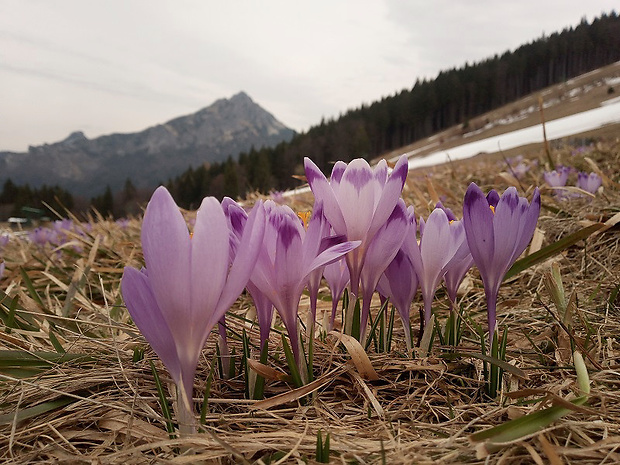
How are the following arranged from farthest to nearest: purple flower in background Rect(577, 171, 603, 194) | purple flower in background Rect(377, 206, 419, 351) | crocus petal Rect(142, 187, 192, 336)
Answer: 1. purple flower in background Rect(577, 171, 603, 194)
2. purple flower in background Rect(377, 206, 419, 351)
3. crocus petal Rect(142, 187, 192, 336)

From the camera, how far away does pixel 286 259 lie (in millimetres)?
743

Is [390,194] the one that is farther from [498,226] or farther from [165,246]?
[165,246]

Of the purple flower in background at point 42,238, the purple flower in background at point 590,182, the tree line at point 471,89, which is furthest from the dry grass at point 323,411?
the tree line at point 471,89

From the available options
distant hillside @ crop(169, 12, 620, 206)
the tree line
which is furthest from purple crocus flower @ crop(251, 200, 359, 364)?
distant hillside @ crop(169, 12, 620, 206)

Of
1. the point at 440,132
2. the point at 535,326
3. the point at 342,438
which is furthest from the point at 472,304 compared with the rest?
the point at 440,132

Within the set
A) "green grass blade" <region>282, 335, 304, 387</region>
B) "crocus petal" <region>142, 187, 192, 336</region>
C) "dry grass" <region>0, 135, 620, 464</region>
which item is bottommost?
"dry grass" <region>0, 135, 620, 464</region>

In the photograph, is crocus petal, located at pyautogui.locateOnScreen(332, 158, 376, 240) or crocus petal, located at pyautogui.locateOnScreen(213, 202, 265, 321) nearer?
crocus petal, located at pyautogui.locateOnScreen(213, 202, 265, 321)

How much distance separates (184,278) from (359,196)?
354mm

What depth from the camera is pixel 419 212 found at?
9.45ft

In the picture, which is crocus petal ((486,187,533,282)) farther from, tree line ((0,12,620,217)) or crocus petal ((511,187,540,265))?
tree line ((0,12,620,217))

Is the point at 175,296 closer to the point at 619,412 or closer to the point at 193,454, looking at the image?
the point at 193,454

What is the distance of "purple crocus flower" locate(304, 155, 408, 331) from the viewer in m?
0.82

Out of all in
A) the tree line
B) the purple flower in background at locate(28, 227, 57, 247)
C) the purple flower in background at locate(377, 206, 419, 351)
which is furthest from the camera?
the tree line

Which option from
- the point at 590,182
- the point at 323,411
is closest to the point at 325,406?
the point at 323,411
